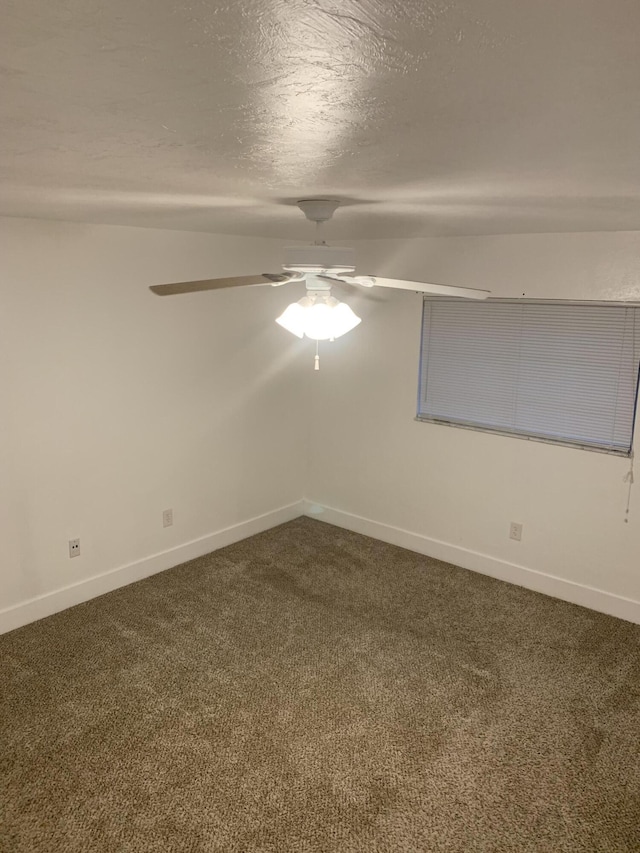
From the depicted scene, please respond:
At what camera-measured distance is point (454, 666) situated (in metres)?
3.27

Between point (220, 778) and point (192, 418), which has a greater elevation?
point (192, 418)

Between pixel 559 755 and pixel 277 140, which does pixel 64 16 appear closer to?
pixel 277 140

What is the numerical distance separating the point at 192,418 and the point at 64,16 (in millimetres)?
3611

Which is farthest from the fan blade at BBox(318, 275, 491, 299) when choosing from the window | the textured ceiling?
the window

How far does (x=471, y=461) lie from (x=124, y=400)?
2334 millimetres

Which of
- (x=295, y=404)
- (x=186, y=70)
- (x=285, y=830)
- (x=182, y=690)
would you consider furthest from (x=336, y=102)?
(x=295, y=404)

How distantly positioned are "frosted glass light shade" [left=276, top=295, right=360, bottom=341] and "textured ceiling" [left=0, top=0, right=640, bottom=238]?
0.76 m

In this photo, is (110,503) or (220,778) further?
(110,503)

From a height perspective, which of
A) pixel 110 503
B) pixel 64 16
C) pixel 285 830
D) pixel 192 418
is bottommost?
pixel 285 830

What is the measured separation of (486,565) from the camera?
14.1 ft

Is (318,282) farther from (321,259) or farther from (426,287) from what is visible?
(426,287)

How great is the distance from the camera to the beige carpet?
2.30 metres

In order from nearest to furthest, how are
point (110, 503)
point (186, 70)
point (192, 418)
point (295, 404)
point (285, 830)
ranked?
point (186, 70) → point (285, 830) → point (110, 503) → point (192, 418) → point (295, 404)

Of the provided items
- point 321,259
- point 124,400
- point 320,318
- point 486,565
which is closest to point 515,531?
point 486,565
